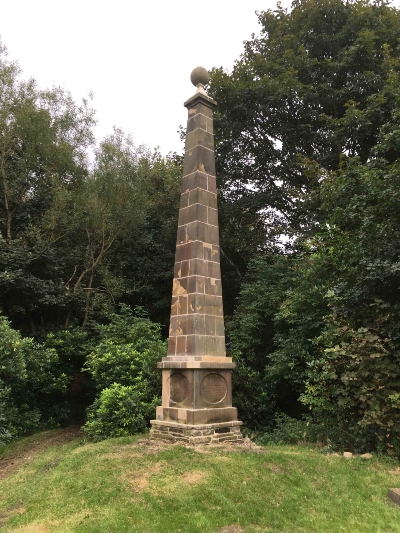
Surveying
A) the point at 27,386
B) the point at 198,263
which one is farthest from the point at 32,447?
the point at 198,263

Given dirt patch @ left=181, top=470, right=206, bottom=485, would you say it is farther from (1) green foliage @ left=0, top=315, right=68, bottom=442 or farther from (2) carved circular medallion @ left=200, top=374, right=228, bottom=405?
Answer: (1) green foliage @ left=0, top=315, right=68, bottom=442

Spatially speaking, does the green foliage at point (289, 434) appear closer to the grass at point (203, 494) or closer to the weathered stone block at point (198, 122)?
the grass at point (203, 494)

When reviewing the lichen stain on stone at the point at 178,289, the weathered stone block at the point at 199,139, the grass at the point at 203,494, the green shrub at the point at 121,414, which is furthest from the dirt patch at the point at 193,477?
the weathered stone block at the point at 199,139

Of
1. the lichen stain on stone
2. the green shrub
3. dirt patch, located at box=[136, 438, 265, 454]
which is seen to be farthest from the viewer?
the green shrub

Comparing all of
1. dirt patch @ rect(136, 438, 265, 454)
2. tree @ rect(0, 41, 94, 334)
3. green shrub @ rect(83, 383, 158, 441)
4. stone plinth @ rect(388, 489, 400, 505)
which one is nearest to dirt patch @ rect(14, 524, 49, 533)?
dirt patch @ rect(136, 438, 265, 454)

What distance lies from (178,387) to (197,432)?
98cm

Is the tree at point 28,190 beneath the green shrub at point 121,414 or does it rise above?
above

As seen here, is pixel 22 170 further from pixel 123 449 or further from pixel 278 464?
pixel 278 464

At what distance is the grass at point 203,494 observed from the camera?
4.92m

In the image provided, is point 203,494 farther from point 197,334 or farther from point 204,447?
point 197,334

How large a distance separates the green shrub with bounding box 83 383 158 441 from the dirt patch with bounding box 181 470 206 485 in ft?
13.2

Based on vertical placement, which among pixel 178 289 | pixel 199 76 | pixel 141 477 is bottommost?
pixel 141 477

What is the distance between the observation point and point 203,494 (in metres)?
5.43

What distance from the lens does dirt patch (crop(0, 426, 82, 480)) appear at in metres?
9.06
